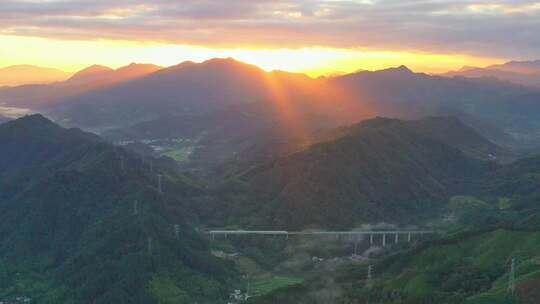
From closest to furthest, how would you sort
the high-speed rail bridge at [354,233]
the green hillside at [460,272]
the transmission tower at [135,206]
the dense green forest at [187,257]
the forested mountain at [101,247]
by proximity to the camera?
the green hillside at [460,272]
the dense green forest at [187,257]
the forested mountain at [101,247]
the transmission tower at [135,206]
the high-speed rail bridge at [354,233]

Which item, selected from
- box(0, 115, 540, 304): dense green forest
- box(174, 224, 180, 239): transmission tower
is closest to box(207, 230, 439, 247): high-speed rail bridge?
box(0, 115, 540, 304): dense green forest

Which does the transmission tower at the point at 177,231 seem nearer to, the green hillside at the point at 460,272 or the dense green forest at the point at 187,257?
the dense green forest at the point at 187,257

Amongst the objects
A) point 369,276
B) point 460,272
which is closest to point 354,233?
point 369,276

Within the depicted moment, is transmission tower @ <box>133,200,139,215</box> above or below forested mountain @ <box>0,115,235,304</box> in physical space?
above

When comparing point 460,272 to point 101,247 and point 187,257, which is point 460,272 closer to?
point 187,257

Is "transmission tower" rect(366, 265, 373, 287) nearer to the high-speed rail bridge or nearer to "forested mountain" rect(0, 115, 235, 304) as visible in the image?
"forested mountain" rect(0, 115, 235, 304)

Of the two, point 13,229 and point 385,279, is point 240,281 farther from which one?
point 13,229

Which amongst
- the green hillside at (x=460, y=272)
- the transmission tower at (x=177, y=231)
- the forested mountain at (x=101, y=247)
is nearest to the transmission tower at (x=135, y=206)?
the forested mountain at (x=101, y=247)

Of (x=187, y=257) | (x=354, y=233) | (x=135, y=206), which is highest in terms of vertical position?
(x=135, y=206)
